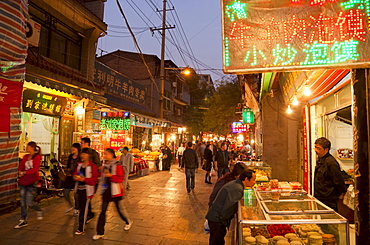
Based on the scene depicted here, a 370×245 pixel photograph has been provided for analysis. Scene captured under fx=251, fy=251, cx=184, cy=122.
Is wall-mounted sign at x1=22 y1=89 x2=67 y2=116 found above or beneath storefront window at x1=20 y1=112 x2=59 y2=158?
above

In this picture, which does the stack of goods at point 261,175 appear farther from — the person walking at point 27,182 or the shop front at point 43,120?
the shop front at point 43,120

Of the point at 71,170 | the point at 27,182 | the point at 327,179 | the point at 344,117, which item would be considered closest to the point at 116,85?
the point at 71,170

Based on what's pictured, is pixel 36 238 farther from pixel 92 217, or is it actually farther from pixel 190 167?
pixel 190 167

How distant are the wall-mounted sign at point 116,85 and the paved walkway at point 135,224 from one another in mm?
7224

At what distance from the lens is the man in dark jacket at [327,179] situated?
4195 mm

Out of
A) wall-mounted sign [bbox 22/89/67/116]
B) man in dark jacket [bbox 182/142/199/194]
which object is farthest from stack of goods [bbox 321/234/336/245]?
wall-mounted sign [bbox 22/89/67/116]

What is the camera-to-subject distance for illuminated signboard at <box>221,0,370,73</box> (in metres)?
2.81

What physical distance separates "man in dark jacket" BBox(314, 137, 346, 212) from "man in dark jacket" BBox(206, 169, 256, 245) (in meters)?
1.41

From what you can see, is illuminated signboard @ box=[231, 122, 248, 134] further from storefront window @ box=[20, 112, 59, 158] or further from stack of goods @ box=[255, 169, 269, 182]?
storefront window @ box=[20, 112, 59, 158]

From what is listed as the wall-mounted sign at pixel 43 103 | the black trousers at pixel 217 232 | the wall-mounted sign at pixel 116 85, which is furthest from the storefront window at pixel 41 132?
the black trousers at pixel 217 232

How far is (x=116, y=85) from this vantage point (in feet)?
50.3

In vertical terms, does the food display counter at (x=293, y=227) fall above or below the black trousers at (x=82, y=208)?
above

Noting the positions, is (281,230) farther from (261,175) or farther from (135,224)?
(261,175)

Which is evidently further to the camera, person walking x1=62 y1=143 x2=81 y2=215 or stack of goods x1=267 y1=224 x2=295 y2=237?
person walking x1=62 y1=143 x2=81 y2=215
